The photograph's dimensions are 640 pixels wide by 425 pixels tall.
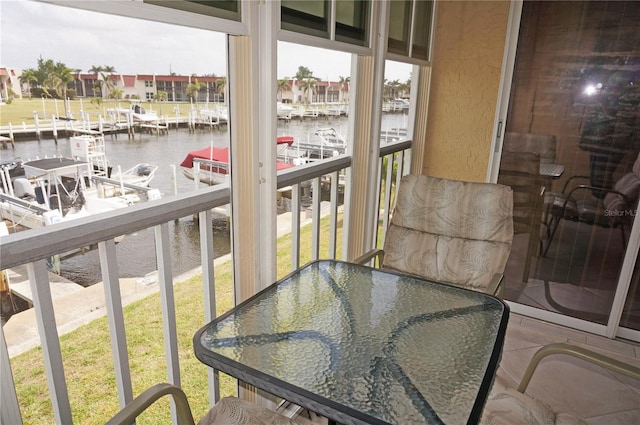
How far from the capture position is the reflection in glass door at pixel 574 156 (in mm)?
2533

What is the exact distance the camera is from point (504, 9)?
2.83 meters

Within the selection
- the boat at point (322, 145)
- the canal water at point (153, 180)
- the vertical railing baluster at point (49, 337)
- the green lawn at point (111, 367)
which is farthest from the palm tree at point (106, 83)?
the boat at point (322, 145)

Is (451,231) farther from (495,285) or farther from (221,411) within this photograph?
(221,411)

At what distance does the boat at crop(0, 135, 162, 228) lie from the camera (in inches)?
41.7

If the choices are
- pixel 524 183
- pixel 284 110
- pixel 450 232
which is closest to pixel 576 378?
pixel 450 232

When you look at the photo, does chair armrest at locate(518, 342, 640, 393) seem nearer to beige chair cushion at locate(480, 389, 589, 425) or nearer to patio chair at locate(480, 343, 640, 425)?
patio chair at locate(480, 343, 640, 425)

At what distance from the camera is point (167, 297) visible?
5.35 feet

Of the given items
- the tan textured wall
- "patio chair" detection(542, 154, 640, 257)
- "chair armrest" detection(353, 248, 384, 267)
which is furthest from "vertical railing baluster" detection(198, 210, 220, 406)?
"patio chair" detection(542, 154, 640, 257)

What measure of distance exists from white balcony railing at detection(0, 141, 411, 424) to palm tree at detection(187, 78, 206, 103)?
1.19 feet

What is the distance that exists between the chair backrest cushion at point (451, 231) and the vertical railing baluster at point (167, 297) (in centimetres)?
116

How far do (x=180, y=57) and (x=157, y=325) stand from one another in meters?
1.55

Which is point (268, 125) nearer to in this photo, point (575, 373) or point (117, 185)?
point (117, 185)

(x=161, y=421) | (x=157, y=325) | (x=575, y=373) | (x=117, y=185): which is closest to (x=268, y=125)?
(x=117, y=185)

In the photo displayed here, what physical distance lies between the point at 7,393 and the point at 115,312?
1.30ft
